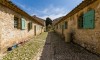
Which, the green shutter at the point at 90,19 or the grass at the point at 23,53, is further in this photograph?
the green shutter at the point at 90,19

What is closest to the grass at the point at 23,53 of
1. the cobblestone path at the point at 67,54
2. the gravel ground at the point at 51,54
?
the gravel ground at the point at 51,54

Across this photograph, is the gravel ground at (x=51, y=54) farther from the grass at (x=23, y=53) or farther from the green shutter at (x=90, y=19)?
the green shutter at (x=90, y=19)

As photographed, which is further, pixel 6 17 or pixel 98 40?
pixel 6 17

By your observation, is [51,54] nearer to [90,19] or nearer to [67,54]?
[67,54]

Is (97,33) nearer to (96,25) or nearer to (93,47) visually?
(96,25)

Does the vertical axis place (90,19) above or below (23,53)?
above

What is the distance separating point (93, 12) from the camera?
6.52 m

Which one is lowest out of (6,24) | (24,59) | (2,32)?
(24,59)

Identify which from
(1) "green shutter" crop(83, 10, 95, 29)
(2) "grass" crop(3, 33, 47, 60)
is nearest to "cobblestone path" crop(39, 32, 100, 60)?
(2) "grass" crop(3, 33, 47, 60)

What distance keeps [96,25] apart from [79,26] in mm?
3391

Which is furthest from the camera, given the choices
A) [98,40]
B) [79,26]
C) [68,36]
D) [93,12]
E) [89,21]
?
[68,36]

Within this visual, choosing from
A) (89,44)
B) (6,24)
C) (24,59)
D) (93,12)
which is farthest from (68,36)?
(24,59)

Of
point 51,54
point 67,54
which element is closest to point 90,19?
point 67,54

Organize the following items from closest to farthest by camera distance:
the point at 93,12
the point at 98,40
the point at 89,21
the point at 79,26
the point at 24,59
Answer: the point at 24,59 < the point at 98,40 < the point at 93,12 < the point at 89,21 < the point at 79,26
